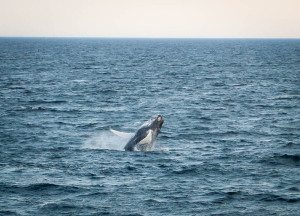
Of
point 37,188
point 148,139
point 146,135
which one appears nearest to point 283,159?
point 148,139

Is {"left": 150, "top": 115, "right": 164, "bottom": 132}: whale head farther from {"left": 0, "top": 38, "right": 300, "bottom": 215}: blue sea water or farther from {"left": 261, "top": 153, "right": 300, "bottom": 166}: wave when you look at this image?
{"left": 261, "top": 153, "right": 300, "bottom": 166}: wave

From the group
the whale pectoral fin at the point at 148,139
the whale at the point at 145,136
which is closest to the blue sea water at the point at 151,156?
the whale at the point at 145,136

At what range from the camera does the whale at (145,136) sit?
98.7 ft

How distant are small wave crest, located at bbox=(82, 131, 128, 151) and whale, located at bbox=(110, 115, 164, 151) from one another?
1046 millimetres

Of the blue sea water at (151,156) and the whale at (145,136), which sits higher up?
the whale at (145,136)

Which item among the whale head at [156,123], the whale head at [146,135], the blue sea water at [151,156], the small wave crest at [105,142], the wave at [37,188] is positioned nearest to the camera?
the blue sea water at [151,156]

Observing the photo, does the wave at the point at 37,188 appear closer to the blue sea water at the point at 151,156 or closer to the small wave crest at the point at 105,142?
the blue sea water at the point at 151,156

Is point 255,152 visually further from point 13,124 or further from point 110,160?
point 13,124

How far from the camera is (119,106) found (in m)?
54.0

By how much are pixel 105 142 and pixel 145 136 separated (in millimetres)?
5675

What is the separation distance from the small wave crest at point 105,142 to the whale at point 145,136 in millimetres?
1046

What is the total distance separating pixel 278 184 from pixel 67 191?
11.5 metres

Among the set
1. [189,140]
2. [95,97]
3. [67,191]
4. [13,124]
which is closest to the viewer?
[67,191]

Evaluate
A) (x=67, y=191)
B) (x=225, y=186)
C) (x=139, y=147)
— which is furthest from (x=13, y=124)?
(x=225, y=186)
